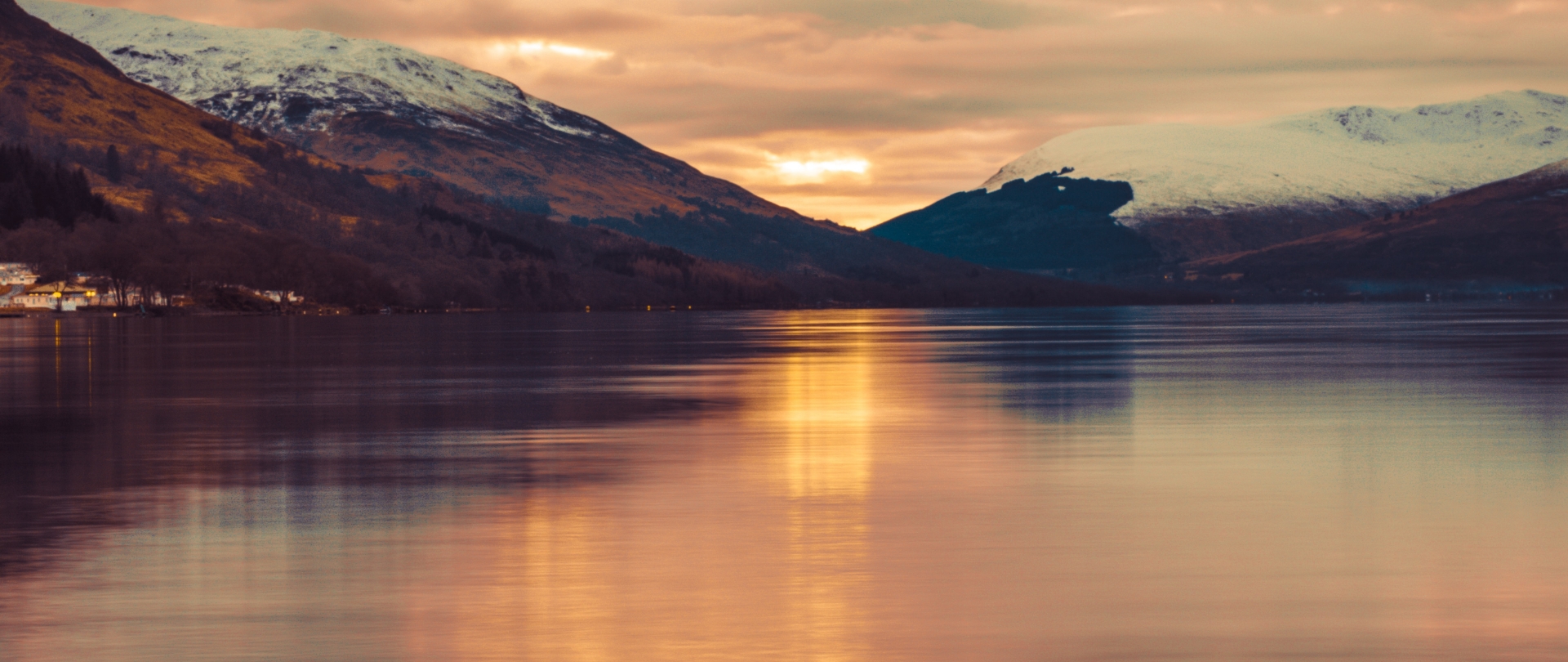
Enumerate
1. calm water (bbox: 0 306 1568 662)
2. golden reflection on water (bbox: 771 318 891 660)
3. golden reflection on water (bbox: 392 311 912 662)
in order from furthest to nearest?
golden reflection on water (bbox: 771 318 891 660), calm water (bbox: 0 306 1568 662), golden reflection on water (bbox: 392 311 912 662)

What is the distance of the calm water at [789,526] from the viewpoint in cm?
1892

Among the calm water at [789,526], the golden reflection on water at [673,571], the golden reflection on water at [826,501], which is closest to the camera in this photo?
the golden reflection on water at [673,571]

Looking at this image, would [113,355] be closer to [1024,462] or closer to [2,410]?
[2,410]

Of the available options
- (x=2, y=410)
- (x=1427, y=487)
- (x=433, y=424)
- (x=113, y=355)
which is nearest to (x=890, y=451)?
(x=1427, y=487)

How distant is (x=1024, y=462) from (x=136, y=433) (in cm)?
2639

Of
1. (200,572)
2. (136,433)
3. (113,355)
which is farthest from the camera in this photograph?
(113,355)

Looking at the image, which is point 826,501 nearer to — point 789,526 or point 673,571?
point 789,526

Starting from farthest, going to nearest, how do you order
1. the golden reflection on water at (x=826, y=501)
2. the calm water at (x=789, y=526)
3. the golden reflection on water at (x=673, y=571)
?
the golden reflection on water at (x=826, y=501) → the calm water at (x=789, y=526) → the golden reflection on water at (x=673, y=571)

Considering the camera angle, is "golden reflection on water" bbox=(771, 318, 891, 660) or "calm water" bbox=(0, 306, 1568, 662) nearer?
"calm water" bbox=(0, 306, 1568, 662)

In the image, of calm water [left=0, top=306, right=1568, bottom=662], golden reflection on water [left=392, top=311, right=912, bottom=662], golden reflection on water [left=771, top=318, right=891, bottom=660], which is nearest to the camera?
golden reflection on water [left=392, top=311, right=912, bottom=662]

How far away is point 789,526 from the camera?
90.5 feet

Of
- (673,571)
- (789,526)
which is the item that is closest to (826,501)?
(789,526)

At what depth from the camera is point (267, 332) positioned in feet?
597

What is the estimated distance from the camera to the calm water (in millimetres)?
18922
